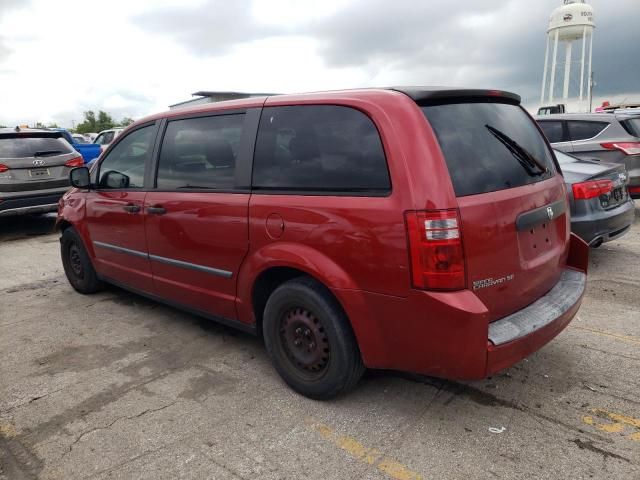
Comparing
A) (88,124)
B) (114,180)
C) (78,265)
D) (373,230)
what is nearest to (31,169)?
(78,265)

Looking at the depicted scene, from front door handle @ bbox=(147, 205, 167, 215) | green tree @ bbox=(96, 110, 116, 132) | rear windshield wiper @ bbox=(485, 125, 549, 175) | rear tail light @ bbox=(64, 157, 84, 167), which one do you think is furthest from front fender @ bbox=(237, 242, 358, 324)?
green tree @ bbox=(96, 110, 116, 132)

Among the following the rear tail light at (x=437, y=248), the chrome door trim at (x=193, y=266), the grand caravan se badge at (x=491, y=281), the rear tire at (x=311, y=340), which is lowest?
the rear tire at (x=311, y=340)

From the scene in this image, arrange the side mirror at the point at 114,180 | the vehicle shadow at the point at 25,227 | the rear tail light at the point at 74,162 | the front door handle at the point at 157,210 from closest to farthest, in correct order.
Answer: the front door handle at the point at 157,210 < the side mirror at the point at 114,180 < the rear tail light at the point at 74,162 < the vehicle shadow at the point at 25,227

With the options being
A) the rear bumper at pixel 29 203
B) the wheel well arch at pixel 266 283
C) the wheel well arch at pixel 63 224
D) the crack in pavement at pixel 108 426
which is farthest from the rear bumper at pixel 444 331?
the rear bumper at pixel 29 203

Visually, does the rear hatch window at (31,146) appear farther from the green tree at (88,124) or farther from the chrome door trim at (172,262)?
the green tree at (88,124)

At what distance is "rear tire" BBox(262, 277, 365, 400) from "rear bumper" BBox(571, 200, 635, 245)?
3.19 metres

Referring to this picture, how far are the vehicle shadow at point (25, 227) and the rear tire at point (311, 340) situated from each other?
23.8ft

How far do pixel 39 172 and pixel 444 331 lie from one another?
7.87 meters

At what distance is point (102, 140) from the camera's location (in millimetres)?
19125

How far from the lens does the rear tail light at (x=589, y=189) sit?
4.97 meters

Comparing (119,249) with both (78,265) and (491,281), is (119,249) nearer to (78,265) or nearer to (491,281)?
(78,265)

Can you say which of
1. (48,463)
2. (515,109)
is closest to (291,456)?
(48,463)

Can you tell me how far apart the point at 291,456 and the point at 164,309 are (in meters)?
2.55

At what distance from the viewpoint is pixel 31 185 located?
804 cm
